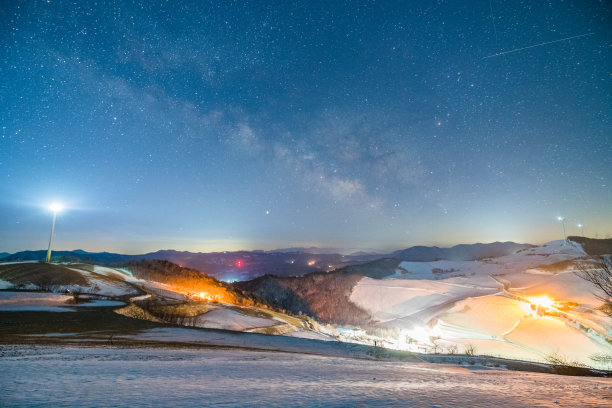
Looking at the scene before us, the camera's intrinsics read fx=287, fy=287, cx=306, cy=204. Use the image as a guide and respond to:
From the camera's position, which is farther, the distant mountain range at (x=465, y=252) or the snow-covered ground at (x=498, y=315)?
the distant mountain range at (x=465, y=252)

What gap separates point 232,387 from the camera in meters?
4.39

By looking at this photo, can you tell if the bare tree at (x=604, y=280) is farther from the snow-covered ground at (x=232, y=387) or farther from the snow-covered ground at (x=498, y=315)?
the snow-covered ground at (x=232, y=387)

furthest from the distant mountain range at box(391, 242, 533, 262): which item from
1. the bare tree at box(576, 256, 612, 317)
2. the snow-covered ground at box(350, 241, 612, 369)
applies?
the bare tree at box(576, 256, 612, 317)

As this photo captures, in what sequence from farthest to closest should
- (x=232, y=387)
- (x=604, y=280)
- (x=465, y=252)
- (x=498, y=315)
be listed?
(x=465, y=252) → (x=498, y=315) → (x=604, y=280) → (x=232, y=387)

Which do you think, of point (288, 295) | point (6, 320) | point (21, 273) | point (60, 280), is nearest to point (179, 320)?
point (6, 320)

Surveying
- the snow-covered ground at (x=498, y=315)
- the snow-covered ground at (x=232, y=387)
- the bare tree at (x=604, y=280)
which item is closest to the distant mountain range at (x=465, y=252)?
the snow-covered ground at (x=498, y=315)

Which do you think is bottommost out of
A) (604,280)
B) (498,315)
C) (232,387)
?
(498,315)

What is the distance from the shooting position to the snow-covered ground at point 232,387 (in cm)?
367

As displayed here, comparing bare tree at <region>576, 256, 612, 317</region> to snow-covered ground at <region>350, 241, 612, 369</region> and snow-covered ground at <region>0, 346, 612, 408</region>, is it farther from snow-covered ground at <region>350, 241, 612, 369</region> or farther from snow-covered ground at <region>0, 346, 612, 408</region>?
snow-covered ground at <region>0, 346, 612, 408</region>

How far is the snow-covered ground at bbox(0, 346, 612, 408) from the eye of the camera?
12.0ft

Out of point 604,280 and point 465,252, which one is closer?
point 604,280

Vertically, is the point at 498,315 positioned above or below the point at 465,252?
below

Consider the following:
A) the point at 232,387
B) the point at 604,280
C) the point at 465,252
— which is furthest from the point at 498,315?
the point at 465,252

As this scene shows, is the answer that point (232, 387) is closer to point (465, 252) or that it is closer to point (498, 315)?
point (498, 315)
